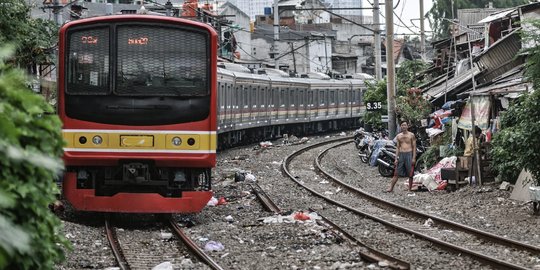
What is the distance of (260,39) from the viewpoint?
62.8 m

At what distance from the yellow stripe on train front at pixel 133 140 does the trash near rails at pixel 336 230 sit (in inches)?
69.6

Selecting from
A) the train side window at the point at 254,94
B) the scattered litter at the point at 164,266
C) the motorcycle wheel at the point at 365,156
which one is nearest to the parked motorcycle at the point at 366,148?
the motorcycle wheel at the point at 365,156

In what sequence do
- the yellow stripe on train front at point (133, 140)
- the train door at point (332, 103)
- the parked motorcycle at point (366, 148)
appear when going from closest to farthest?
the yellow stripe on train front at point (133, 140) → the parked motorcycle at point (366, 148) → the train door at point (332, 103)

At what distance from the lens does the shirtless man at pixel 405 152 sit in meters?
17.6

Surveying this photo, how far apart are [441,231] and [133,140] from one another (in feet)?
14.1

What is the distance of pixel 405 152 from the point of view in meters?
17.7

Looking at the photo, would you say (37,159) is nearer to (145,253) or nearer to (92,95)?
(145,253)

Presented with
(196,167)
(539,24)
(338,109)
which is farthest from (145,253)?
(338,109)

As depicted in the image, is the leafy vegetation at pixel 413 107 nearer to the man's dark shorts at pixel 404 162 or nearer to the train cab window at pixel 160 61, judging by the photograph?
the man's dark shorts at pixel 404 162

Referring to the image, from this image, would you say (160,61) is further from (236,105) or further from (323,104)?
(323,104)

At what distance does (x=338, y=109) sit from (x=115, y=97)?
34216 mm

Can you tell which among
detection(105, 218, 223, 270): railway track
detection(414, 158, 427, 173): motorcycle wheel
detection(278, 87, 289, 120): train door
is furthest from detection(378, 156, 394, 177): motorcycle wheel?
detection(278, 87, 289, 120): train door

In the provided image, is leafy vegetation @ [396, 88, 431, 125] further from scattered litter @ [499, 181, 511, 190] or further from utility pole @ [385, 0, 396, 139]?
scattered litter @ [499, 181, 511, 190]

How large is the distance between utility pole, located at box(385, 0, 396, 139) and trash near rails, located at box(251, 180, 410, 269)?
6.77 metres
